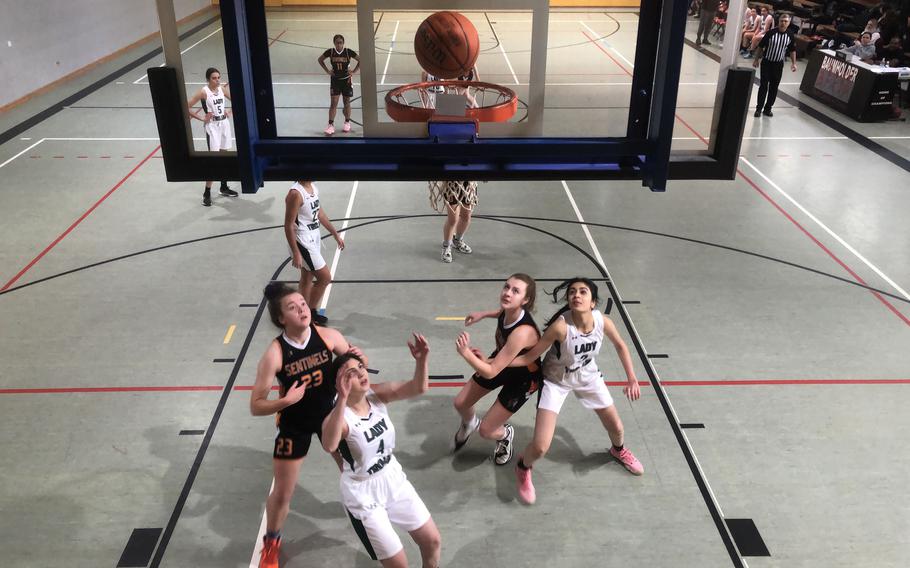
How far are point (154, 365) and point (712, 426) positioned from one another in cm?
488

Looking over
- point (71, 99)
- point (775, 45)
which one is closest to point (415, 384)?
point (775, 45)

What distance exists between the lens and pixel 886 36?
15383mm

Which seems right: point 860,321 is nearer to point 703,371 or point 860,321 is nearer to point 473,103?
point 703,371

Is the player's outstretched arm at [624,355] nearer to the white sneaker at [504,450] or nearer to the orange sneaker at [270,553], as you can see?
the white sneaker at [504,450]

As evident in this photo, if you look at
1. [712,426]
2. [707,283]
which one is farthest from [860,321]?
[712,426]

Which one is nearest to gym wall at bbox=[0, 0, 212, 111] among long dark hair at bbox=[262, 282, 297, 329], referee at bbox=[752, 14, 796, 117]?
long dark hair at bbox=[262, 282, 297, 329]

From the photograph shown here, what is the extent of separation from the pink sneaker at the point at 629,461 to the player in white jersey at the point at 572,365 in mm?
231

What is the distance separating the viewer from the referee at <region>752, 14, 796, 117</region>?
13117 millimetres

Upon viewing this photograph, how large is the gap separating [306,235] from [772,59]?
10.7 m

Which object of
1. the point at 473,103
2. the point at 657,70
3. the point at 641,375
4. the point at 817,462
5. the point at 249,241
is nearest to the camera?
the point at 657,70

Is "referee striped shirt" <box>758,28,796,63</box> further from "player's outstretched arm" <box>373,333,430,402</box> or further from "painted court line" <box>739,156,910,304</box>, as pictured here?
"player's outstretched arm" <box>373,333,430,402</box>

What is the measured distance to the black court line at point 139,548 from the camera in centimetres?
452

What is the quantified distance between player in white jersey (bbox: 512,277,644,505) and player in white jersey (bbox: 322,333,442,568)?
113 centimetres

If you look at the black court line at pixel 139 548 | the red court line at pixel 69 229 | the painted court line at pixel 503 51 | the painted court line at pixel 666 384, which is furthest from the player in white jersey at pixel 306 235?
the painted court line at pixel 503 51
